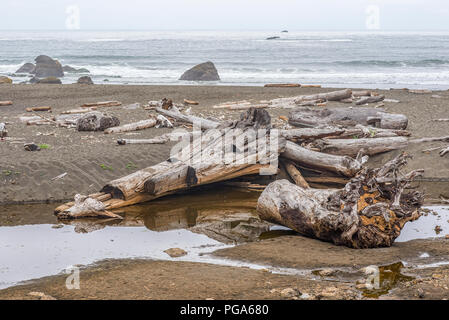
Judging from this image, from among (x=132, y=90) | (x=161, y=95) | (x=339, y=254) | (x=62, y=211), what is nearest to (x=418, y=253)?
(x=339, y=254)

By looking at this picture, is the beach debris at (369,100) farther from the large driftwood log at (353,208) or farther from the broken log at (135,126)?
the large driftwood log at (353,208)

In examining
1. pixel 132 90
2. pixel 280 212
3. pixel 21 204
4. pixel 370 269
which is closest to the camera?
pixel 370 269

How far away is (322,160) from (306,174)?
0.58m

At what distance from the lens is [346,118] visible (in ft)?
40.1

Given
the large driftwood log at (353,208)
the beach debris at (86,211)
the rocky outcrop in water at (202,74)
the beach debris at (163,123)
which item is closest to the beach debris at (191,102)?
the beach debris at (163,123)

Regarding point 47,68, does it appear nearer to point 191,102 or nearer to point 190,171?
→ point 191,102

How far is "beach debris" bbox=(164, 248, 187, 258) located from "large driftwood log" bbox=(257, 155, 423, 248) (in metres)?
1.57

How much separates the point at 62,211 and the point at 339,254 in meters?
4.15

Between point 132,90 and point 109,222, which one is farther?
point 132,90

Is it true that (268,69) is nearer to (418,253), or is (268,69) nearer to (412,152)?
(412,152)

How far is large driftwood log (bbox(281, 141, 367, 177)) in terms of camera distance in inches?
377

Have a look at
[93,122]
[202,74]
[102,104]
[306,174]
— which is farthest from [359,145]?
[202,74]

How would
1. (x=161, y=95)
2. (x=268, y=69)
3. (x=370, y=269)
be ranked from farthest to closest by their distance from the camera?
(x=268, y=69)
(x=161, y=95)
(x=370, y=269)

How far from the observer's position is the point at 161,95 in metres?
18.7
